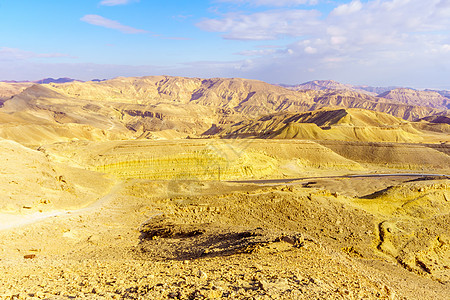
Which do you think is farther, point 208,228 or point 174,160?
point 174,160

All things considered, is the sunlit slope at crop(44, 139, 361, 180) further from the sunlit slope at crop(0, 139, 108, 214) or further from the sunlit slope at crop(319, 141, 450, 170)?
the sunlit slope at crop(319, 141, 450, 170)

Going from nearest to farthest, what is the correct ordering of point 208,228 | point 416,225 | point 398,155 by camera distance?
point 208,228 < point 416,225 < point 398,155

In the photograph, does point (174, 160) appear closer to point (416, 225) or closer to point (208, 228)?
point (208, 228)

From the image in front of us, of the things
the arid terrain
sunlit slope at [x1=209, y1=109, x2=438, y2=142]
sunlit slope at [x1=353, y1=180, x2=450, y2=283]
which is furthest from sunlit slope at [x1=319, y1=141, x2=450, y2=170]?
sunlit slope at [x1=353, y1=180, x2=450, y2=283]

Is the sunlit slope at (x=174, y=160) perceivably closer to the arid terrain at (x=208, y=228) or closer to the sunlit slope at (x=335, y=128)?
the arid terrain at (x=208, y=228)

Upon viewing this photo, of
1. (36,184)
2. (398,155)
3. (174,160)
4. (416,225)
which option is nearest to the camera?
(416,225)

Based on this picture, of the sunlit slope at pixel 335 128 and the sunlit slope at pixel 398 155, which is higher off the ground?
the sunlit slope at pixel 335 128

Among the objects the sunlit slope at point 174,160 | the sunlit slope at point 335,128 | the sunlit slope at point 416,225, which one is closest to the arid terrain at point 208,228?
the sunlit slope at point 416,225

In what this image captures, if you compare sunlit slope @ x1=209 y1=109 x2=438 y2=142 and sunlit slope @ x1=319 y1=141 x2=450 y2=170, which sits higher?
sunlit slope @ x1=209 y1=109 x2=438 y2=142

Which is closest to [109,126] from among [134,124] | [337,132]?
[134,124]

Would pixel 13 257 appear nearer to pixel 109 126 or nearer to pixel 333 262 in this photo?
pixel 333 262

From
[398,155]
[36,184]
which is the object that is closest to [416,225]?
[36,184]
